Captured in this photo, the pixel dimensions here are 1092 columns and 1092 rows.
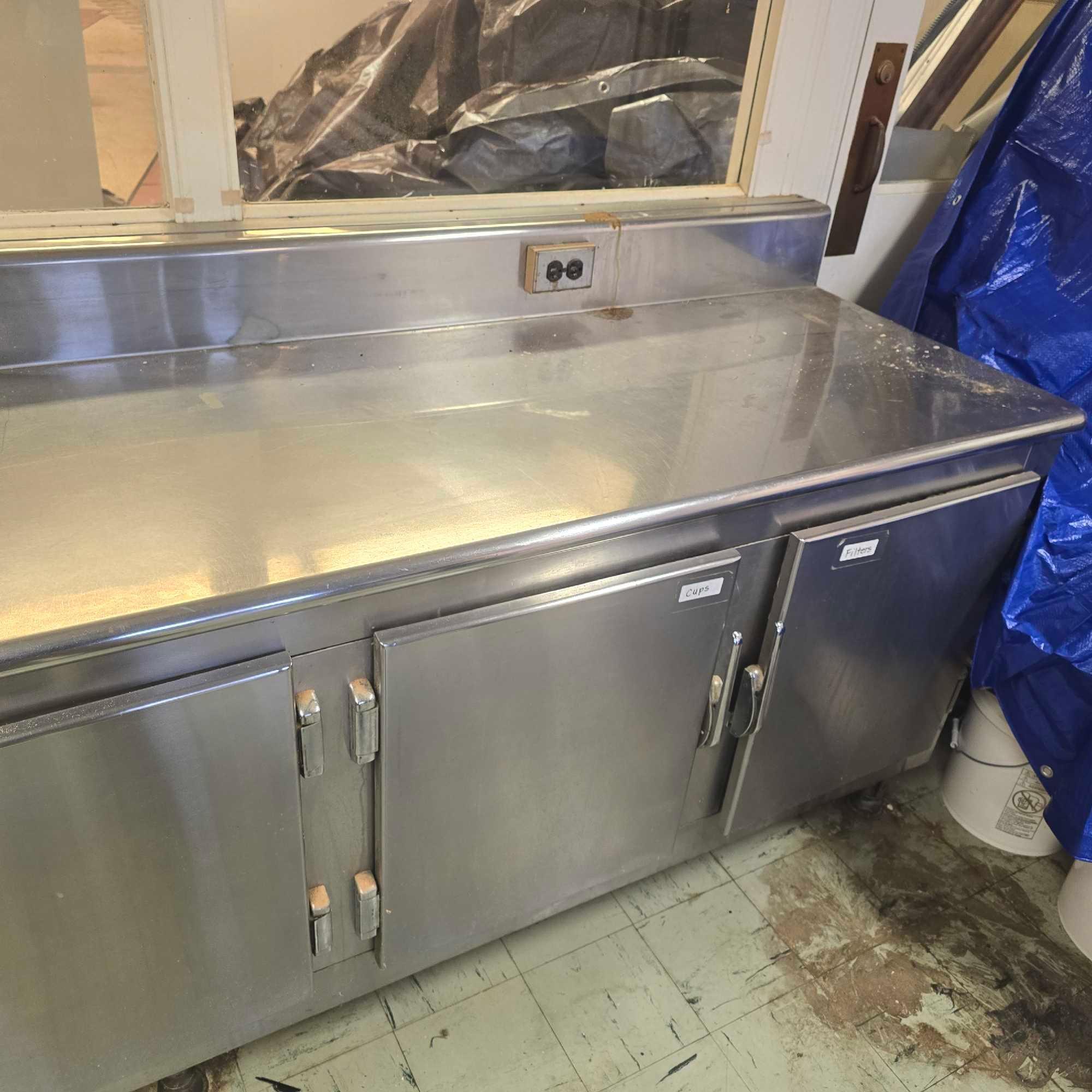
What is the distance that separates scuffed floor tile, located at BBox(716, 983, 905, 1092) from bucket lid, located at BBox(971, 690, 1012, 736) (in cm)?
56

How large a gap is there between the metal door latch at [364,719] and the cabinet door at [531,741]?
1 centimetres

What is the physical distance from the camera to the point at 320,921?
1221 mm

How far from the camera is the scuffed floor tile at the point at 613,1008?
1.43 meters

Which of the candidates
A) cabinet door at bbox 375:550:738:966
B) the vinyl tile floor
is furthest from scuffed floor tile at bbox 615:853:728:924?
cabinet door at bbox 375:550:738:966

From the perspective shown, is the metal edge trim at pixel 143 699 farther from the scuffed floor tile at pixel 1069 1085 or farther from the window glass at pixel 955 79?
the window glass at pixel 955 79

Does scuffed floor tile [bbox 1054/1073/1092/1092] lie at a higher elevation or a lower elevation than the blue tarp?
lower

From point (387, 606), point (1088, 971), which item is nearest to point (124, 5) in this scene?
point (387, 606)

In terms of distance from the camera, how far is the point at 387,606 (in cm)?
104

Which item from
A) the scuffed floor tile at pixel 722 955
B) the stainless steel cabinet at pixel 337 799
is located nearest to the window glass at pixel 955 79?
the scuffed floor tile at pixel 722 955

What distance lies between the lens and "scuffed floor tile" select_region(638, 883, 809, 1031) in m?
1.52

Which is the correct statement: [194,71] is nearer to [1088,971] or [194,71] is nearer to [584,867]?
[584,867]

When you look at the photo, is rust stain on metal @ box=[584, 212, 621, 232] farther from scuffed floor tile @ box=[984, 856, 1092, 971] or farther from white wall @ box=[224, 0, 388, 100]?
scuffed floor tile @ box=[984, 856, 1092, 971]

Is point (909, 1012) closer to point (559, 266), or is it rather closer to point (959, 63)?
point (559, 266)

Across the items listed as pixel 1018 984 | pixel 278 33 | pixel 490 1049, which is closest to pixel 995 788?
pixel 1018 984
